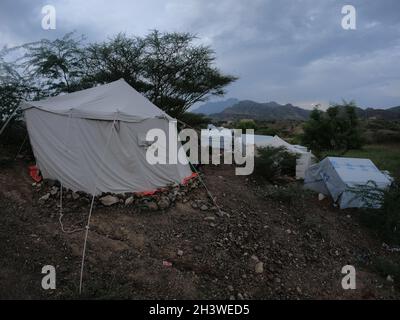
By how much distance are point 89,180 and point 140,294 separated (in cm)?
287

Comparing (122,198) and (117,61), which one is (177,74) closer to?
(117,61)

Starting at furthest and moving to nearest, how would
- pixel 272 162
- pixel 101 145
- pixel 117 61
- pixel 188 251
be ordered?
pixel 117 61, pixel 272 162, pixel 101 145, pixel 188 251

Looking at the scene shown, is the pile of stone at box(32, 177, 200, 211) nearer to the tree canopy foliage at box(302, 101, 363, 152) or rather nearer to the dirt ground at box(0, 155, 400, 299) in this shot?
the dirt ground at box(0, 155, 400, 299)

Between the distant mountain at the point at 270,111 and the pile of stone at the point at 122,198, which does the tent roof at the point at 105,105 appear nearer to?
the pile of stone at the point at 122,198

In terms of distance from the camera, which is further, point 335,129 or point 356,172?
point 335,129

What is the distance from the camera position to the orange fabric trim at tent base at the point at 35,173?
6621mm

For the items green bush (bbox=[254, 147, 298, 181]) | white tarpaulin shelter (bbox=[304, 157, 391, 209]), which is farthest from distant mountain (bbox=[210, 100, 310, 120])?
white tarpaulin shelter (bbox=[304, 157, 391, 209])

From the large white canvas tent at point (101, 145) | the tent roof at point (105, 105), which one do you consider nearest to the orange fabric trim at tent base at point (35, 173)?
the large white canvas tent at point (101, 145)

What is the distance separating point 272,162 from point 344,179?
6.28ft

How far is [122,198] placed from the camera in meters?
5.74

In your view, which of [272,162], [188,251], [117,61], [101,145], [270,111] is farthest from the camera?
[270,111]

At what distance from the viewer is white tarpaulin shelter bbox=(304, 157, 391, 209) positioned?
6879mm

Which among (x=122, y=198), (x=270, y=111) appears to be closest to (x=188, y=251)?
(x=122, y=198)

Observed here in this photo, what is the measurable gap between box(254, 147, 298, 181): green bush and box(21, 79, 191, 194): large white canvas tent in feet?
8.13
